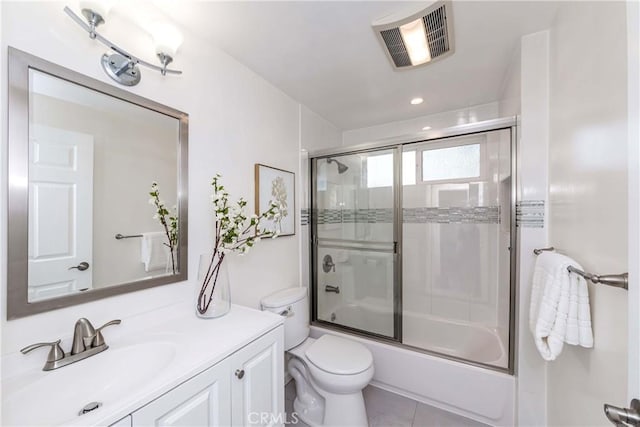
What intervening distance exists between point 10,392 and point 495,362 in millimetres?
2299

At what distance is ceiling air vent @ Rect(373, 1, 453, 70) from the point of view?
47.0 inches

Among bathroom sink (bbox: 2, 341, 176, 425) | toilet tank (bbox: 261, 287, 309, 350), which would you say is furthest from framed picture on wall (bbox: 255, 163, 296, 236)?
bathroom sink (bbox: 2, 341, 176, 425)

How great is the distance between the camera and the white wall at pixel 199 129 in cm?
80

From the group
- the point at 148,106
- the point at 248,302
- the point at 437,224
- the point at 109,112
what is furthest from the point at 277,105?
the point at 437,224

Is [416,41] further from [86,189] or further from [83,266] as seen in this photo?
[83,266]

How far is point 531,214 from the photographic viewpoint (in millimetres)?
1380

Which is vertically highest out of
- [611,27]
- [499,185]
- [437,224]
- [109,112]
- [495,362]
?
[611,27]

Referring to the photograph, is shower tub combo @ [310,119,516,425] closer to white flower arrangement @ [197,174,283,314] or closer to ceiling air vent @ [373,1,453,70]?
ceiling air vent @ [373,1,453,70]

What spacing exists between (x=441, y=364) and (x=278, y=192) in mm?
1688

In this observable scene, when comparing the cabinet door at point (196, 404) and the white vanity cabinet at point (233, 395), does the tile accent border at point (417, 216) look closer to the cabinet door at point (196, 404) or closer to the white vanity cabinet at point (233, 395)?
the white vanity cabinet at point (233, 395)

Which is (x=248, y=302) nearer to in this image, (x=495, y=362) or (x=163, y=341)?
(x=163, y=341)

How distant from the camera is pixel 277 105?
1.92 meters

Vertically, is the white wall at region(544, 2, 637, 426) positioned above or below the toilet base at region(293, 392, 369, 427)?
above

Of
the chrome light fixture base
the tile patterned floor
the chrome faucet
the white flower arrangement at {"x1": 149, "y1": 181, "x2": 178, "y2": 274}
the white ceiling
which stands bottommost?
the tile patterned floor
